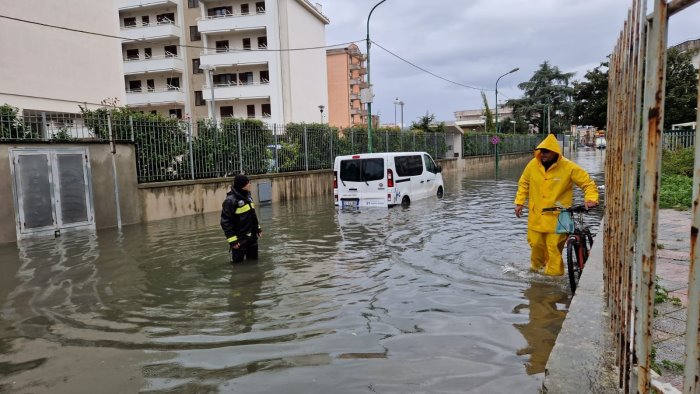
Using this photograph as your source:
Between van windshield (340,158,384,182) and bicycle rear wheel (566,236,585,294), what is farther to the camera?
van windshield (340,158,384,182)

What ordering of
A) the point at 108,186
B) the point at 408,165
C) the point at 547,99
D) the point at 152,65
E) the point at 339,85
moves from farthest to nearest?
1. the point at 547,99
2. the point at 339,85
3. the point at 152,65
4. the point at 408,165
5. the point at 108,186

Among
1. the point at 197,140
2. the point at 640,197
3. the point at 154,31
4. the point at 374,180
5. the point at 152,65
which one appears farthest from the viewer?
the point at 152,65

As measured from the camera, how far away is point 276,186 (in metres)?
19.0

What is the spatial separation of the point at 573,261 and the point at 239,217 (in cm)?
457

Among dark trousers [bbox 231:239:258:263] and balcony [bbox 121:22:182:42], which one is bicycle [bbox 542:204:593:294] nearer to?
dark trousers [bbox 231:239:258:263]

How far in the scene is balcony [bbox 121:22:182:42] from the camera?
46000mm

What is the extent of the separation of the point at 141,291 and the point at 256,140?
12131 millimetres

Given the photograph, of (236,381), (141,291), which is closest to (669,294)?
(236,381)

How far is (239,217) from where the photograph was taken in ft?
24.7

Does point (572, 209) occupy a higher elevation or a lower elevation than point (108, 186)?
lower

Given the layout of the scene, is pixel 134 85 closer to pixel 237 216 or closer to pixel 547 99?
pixel 237 216

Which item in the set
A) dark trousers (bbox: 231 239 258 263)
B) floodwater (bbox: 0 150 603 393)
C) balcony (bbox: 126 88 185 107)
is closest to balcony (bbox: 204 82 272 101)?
balcony (bbox: 126 88 185 107)

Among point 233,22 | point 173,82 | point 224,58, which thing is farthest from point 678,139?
point 173,82

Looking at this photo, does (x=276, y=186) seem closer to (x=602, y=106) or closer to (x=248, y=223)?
(x=248, y=223)
